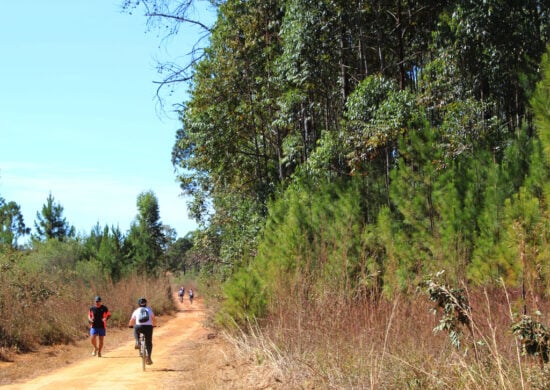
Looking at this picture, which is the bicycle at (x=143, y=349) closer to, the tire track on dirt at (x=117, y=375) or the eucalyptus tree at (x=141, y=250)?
the tire track on dirt at (x=117, y=375)

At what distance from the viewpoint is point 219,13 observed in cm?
2181

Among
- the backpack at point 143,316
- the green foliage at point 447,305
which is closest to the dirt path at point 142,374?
the backpack at point 143,316

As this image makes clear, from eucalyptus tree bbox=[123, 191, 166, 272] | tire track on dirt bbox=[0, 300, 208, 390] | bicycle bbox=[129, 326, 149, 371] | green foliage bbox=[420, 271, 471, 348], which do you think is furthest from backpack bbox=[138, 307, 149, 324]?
eucalyptus tree bbox=[123, 191, 166, 272]

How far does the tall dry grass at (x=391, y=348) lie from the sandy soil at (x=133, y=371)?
68cm

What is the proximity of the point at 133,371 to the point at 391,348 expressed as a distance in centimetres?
844

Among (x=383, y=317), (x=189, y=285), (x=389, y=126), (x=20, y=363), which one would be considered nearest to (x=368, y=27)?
(x=389, y=126)

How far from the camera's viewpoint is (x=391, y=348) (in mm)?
6562

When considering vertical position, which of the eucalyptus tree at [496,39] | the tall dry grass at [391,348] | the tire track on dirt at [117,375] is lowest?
the tire track on dirt at [117,375]

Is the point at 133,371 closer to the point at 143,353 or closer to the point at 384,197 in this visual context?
the point at 143,353

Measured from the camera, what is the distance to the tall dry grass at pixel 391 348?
5179mm

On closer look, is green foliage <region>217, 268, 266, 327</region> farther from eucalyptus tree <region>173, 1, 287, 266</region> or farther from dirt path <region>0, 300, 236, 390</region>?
eucalyptus tree <region>173, 1, 287, 266</region>

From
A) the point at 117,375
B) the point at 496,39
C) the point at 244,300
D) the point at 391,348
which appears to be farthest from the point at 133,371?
the point at 496,39

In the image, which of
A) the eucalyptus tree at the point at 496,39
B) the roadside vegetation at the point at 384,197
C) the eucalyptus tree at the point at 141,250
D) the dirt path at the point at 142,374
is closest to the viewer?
the roadside vegetation at the point at 384,197

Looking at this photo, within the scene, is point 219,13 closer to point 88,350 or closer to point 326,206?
point 326,206
